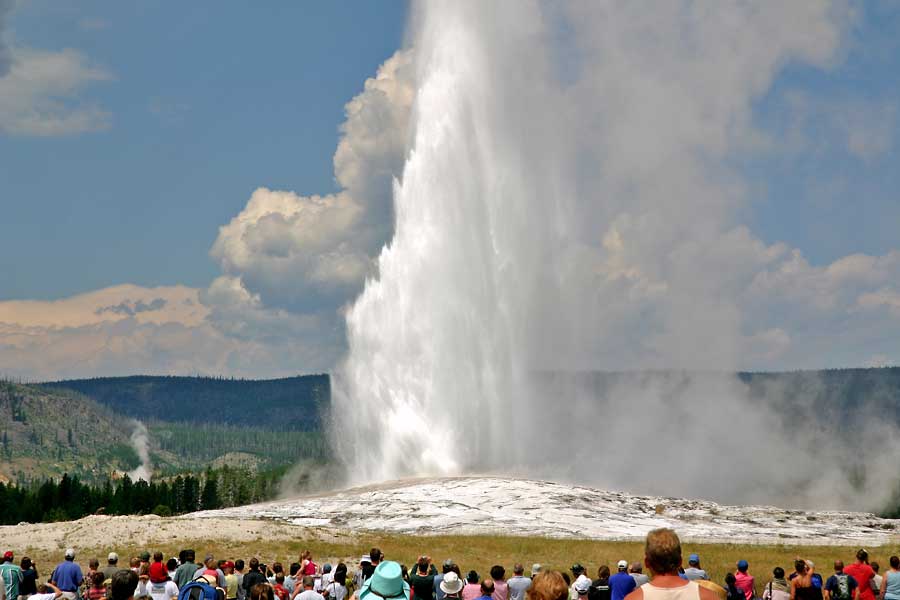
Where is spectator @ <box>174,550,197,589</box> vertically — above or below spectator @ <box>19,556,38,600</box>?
above

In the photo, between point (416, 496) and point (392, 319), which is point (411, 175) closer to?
point (392, 319)

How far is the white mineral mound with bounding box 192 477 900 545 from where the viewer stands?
4531 centimetres

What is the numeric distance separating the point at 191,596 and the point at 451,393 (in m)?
56.4

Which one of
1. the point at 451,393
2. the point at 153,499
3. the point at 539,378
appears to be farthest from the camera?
the point at 153,499

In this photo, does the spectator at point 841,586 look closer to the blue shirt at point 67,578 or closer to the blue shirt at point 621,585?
the blue shirt at point 621,585

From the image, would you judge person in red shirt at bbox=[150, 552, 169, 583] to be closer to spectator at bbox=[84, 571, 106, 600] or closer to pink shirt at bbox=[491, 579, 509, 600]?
→ spectator at bbox=[84, 571, 106, 600]

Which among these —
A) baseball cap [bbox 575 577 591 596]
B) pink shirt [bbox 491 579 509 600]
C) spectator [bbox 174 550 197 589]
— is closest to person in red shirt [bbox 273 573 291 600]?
spectator [bbox 174 550 197 589]

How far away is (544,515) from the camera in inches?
1908

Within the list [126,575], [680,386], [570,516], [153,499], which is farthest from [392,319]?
[680,386]

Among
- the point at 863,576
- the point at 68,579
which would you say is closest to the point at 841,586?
the point at 863,576

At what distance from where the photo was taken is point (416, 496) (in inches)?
2093

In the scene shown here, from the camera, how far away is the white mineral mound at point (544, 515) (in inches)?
A: 1784

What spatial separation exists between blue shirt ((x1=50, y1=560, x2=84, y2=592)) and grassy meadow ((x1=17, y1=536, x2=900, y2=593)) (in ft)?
48.4

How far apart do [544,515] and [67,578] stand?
111 feet
